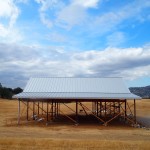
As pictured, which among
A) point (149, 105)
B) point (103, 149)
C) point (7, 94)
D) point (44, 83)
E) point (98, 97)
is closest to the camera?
point (103, 149)

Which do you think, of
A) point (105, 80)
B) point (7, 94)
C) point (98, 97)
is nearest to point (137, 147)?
point (98, 97)

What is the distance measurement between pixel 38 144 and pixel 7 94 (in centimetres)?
9400

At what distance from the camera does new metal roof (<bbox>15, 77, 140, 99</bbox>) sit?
35.5 metres

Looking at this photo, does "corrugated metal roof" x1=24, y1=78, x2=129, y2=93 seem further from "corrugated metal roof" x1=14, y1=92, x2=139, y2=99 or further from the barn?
"corrugated metal roof" x1=14, y1=92, x2=139, y2=99

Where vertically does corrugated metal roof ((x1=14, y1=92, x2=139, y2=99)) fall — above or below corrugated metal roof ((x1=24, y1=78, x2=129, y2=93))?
below

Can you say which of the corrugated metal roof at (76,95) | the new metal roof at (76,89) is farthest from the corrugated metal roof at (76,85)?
the corrugated metal roof at (76,95)

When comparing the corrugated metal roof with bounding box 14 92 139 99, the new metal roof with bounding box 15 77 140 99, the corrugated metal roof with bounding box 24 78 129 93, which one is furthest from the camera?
the corrugated metal roof with bounding box 24 78 129 93

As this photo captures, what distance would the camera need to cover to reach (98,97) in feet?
114

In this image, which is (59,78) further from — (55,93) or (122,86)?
(122,86)

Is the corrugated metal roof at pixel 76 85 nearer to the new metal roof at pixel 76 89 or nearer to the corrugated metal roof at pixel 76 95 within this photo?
the new metal roof at pixel 76 89

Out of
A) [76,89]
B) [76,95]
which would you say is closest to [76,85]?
[76,89]

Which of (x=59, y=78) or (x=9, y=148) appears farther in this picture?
(x=59, y=78)

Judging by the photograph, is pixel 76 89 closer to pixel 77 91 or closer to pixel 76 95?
pixel 77 91

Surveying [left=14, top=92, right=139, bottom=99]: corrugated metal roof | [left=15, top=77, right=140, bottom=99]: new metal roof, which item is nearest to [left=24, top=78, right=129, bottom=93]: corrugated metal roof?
[left=15, top=77, right=140, bottom=99]: new metal roof
